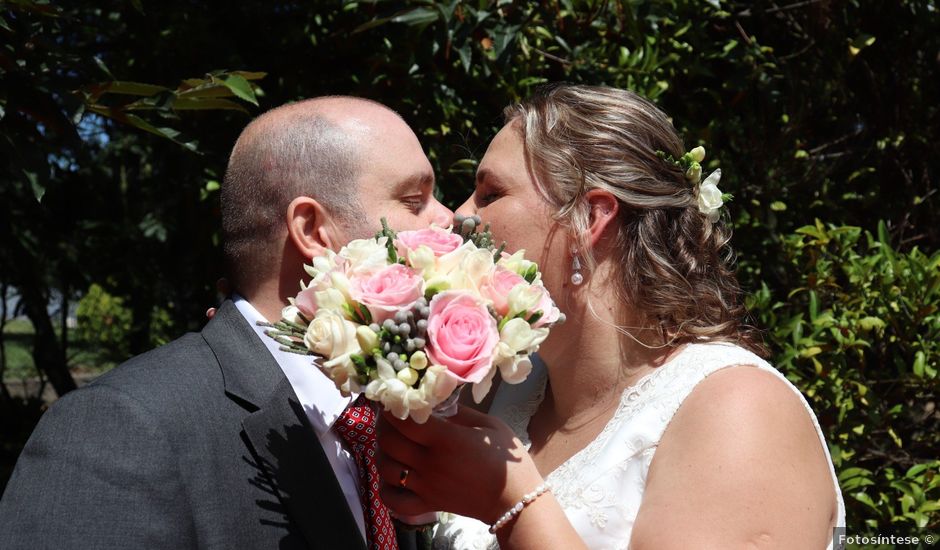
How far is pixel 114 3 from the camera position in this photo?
416 centimetres

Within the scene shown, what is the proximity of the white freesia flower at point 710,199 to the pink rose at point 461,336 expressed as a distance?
4.07 feet

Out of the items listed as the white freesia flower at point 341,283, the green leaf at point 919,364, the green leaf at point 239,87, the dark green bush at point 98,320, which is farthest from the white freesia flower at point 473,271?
the dark green bush at point 98,320

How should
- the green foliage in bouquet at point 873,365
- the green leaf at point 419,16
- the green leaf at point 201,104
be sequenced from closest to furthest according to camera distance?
the green leaf at point 201,104, the green leaf at point 419,16, the green foliage in bouquet at point 873,365

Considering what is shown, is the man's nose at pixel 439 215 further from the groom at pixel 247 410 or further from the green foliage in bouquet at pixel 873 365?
the green foliage in bouquet at pixel 873 365

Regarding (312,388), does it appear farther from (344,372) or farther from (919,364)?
(919,364)

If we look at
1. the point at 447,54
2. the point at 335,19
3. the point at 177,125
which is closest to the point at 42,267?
the point at 177,125

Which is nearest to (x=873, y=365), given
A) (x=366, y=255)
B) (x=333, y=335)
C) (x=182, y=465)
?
(x=366, y=255)

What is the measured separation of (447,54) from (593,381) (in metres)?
1.63

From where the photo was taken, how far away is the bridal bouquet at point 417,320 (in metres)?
1.75

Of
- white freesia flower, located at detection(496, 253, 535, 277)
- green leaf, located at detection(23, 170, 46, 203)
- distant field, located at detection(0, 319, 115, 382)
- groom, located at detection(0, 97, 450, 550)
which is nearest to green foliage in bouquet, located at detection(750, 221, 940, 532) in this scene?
groom, located at detection(0, 97, 450, 550)

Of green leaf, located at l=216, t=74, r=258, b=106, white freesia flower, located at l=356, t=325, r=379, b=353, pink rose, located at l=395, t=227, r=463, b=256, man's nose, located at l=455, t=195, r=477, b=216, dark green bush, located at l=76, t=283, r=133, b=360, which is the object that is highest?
green leaf, located at l=216, t=74, r=258, b=106

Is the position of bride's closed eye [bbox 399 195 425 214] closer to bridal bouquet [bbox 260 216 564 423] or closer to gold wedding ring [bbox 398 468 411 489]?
bridal bouquet [bbox 260 216 564 423]

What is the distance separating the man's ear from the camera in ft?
8.02

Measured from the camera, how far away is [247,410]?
7.33 feet
